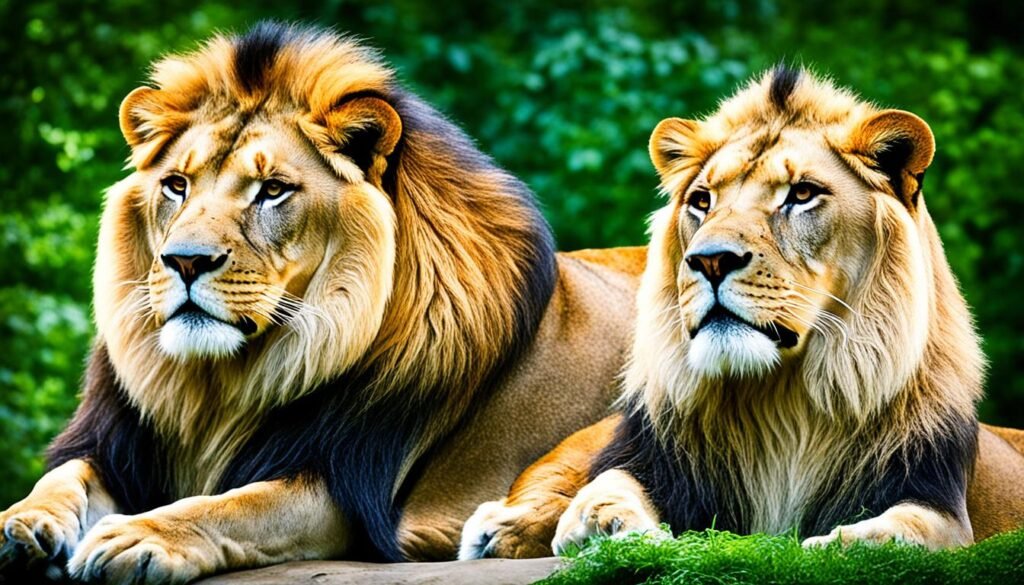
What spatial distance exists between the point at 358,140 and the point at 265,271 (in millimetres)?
566

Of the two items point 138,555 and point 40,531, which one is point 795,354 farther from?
point 40,531

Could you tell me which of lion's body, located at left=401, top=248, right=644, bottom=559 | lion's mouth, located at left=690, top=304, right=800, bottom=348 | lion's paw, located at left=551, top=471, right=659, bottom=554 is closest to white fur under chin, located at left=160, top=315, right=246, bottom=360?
lion's body, located at left=401, top=248, right=644, bottom=559

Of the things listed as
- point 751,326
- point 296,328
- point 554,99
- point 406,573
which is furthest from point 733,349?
point 554,99

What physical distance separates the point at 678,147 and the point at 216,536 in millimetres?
1816

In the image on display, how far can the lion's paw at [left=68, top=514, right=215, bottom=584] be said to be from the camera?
3979 mm

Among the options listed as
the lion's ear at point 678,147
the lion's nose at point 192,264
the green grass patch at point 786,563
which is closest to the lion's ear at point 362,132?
the lion's nose at point 192,264

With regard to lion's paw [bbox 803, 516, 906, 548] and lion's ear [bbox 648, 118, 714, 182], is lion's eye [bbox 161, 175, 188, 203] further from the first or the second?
lion's paw [bbox 803, 516, 906, 548]

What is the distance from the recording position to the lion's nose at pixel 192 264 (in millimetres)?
4363

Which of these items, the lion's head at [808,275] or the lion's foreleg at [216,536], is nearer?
the lion's foreleg at [216,536]

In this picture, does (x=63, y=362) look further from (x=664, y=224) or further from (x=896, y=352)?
(x=896, y=352)

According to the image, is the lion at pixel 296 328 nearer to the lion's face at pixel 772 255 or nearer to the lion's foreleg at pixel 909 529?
the lion's face at pixel 772 255

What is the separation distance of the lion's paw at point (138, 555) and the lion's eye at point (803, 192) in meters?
1.90

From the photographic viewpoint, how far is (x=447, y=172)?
16.6 feet

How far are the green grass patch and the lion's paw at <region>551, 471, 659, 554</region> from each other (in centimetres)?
27
